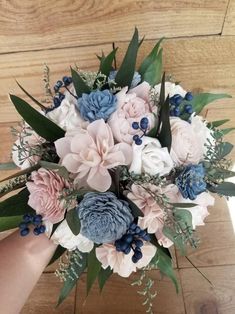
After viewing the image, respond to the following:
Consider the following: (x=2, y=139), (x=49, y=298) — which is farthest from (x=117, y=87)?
(x=49, y=298)

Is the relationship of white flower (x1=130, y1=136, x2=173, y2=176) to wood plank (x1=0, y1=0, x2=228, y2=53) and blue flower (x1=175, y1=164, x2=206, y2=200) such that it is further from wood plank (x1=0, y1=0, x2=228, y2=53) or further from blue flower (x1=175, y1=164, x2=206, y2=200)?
wood plank (x1=0, y1=0, x2=228, y2=53)

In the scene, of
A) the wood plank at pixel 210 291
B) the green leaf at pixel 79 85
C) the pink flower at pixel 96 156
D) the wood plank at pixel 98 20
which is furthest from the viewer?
the wood plank at pixel 210 291

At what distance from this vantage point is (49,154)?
729 millimetres

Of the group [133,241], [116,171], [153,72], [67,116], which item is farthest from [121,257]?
[153,72]

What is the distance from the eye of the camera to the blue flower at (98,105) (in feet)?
2.24

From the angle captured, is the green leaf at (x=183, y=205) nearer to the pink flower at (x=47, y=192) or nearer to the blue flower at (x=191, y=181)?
the blue flower at (x=191, y=181)

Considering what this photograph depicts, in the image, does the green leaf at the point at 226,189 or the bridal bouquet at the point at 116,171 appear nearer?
the bridal bouquet at the point at 116,171

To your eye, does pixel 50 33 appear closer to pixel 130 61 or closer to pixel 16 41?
pixel 16 41

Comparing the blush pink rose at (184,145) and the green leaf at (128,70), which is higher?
the green leaf at (128,70)

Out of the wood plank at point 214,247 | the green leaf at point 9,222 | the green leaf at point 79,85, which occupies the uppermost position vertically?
the green leaf at point 79,85

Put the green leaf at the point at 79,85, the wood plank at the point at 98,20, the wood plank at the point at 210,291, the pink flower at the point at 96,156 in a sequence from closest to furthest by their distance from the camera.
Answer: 1. the pink flower at the point at 96,156
2. the green leaf at the point at 79,85
3. the wood plank at the point at 98,20
4. the wood plank at the point at 210,291

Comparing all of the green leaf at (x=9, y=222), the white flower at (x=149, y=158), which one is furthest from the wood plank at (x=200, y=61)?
the green leaf at (x=9, y=222)

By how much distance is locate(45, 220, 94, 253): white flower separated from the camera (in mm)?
714

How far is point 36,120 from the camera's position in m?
0.71
